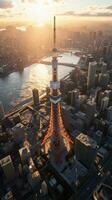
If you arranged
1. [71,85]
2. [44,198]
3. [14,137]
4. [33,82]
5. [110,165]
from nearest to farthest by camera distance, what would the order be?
1. [44,198]
2. [110,165]
3. [14,137]
4. [71,85]
5. [33,82]

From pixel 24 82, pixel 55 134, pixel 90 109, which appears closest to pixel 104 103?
pixel 90 109

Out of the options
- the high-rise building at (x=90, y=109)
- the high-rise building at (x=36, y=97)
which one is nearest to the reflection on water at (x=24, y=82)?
the high-rise building at (x=36, y=97)

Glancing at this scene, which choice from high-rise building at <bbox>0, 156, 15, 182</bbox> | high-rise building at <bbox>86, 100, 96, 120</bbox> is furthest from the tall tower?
high-rise building at <bbox>86, 100, 96, 120</bbox>

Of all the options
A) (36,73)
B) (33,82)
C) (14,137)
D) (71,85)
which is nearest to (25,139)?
(14,137)

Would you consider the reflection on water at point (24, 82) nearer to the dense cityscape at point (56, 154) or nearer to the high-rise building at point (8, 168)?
the dense cityscape at point (56, 154)

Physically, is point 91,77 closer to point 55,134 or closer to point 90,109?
point 90,109

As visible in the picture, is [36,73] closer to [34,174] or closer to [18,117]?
[18,117]

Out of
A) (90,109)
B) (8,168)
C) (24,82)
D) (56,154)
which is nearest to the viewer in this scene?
(8,168)
